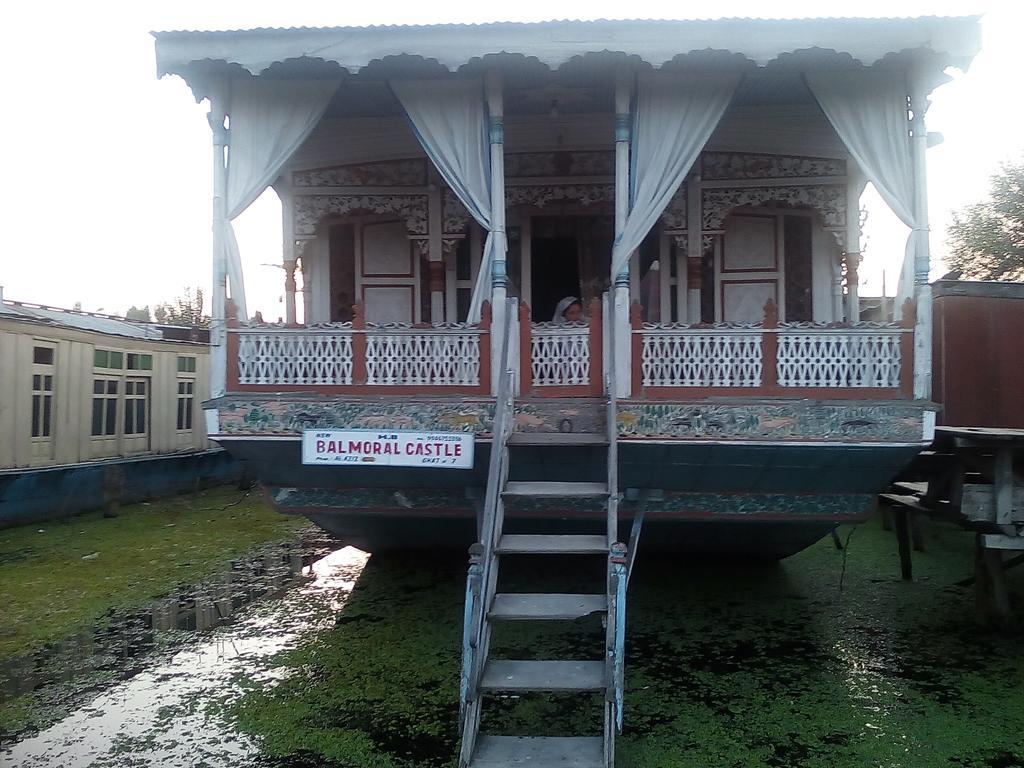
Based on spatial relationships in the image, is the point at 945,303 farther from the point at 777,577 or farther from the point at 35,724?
the point at 35,724

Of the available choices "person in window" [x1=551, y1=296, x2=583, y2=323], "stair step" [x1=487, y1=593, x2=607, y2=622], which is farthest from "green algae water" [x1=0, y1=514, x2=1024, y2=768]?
"person in window" [x1=551, y1=296, x2=583, y2=323]

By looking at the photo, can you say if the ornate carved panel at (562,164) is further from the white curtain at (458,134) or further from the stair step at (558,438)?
the stair step at (558,438)

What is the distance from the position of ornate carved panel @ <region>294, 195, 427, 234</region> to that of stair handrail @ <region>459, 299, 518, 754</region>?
2705 millimetres

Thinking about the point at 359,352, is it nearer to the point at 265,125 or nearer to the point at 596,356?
the point at 596,356

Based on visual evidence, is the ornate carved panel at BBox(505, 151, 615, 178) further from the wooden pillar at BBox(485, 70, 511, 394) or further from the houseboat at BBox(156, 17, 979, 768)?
the wooden pillar at BBox(485, 70, 511, 394)

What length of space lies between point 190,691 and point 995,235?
19.4 meters

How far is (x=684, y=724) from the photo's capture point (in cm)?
429

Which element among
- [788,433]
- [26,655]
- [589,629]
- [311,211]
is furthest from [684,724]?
[311,211]

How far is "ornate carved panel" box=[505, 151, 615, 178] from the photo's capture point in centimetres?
789

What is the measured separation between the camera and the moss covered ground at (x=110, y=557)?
6.25 meters

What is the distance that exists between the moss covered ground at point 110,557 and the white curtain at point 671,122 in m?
5.44

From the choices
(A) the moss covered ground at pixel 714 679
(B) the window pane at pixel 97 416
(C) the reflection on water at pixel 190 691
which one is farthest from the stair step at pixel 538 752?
(B) the window pane at pixel 97 416

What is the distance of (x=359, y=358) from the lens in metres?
5.70


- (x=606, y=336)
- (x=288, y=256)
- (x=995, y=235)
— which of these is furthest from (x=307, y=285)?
(x=995, y=235)
